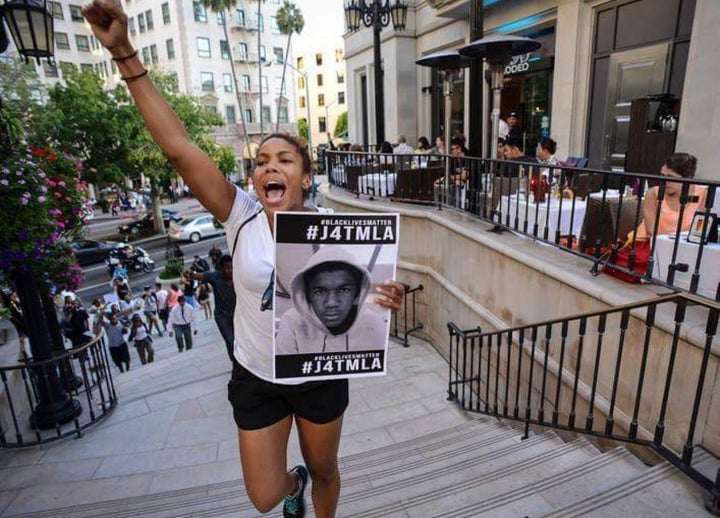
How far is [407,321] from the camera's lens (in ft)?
31.2

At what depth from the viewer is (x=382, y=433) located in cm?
530

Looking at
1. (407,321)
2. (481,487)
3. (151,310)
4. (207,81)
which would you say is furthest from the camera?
(207,81)

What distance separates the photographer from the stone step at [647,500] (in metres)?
2.46

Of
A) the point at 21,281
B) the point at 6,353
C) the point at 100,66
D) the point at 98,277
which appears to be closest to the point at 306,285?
the point at 21,281

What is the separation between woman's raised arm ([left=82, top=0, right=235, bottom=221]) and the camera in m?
1.76

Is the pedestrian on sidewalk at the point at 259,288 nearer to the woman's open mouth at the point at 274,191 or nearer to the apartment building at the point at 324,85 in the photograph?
the woman's open mouth at the point at 274,191

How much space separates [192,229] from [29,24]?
2326 centimetres

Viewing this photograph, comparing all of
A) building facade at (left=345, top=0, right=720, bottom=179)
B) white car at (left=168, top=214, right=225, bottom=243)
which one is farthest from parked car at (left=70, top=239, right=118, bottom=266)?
building facade at (left=345, top=0, right=720, bottom=179)

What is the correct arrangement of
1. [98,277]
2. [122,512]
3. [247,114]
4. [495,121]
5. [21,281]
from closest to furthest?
[122,512] → [21,281] → [495,121] → [98,277] → [247,114]

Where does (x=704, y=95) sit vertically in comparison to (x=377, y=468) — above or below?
above

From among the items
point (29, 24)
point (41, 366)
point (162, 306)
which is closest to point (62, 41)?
point (162, 306)

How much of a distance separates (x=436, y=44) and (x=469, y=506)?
16.0 metres

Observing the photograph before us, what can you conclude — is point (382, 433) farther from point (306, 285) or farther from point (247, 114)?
point (247, 114)

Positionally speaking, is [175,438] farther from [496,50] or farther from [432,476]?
[496,50]
